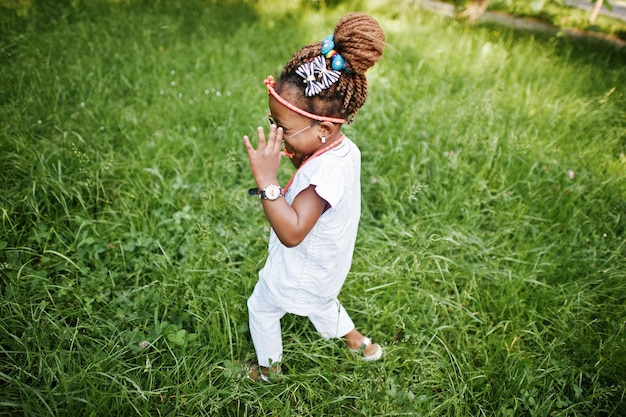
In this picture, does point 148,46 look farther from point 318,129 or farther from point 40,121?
point 318,129

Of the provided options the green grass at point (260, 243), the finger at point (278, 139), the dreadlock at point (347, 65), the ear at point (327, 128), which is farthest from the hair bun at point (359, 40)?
the green grass at point (260, 243)

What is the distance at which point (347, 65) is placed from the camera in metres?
1.26

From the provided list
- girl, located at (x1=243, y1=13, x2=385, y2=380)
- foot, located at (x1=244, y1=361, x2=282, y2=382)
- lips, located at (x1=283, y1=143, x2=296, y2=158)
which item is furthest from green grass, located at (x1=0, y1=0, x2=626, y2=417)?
lips, located at (x1=283, y1=143, x2=296, y2=158)

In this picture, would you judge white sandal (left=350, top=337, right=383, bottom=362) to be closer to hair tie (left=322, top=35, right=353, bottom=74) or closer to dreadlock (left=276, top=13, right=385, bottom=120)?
dreadlock (left=276, top=13, right=385, bottom=120)

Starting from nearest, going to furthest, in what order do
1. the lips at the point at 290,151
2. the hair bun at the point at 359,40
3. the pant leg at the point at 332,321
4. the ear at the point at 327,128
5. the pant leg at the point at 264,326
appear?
1. the hair bun at the point at 359,40
2. the ear at the point at 327,128
3. the lips at the point at 290,151
4. the pant leg at the point at 264,326
5. the pant leg at the point at 332,321

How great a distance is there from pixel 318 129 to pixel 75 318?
1494 millimetres

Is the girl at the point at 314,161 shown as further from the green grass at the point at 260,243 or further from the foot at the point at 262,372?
the green grass at the point at 260,243

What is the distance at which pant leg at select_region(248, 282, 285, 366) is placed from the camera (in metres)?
1.65

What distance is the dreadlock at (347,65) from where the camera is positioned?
3.95ft

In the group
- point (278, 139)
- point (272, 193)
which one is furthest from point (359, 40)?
point (272, 193)

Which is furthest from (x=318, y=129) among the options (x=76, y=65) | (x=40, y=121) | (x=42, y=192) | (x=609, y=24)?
(x=609, y=24)

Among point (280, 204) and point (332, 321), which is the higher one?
point (280, 204)

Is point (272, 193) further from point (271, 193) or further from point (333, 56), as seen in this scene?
point (333, 56)

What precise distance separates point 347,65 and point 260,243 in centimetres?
133
